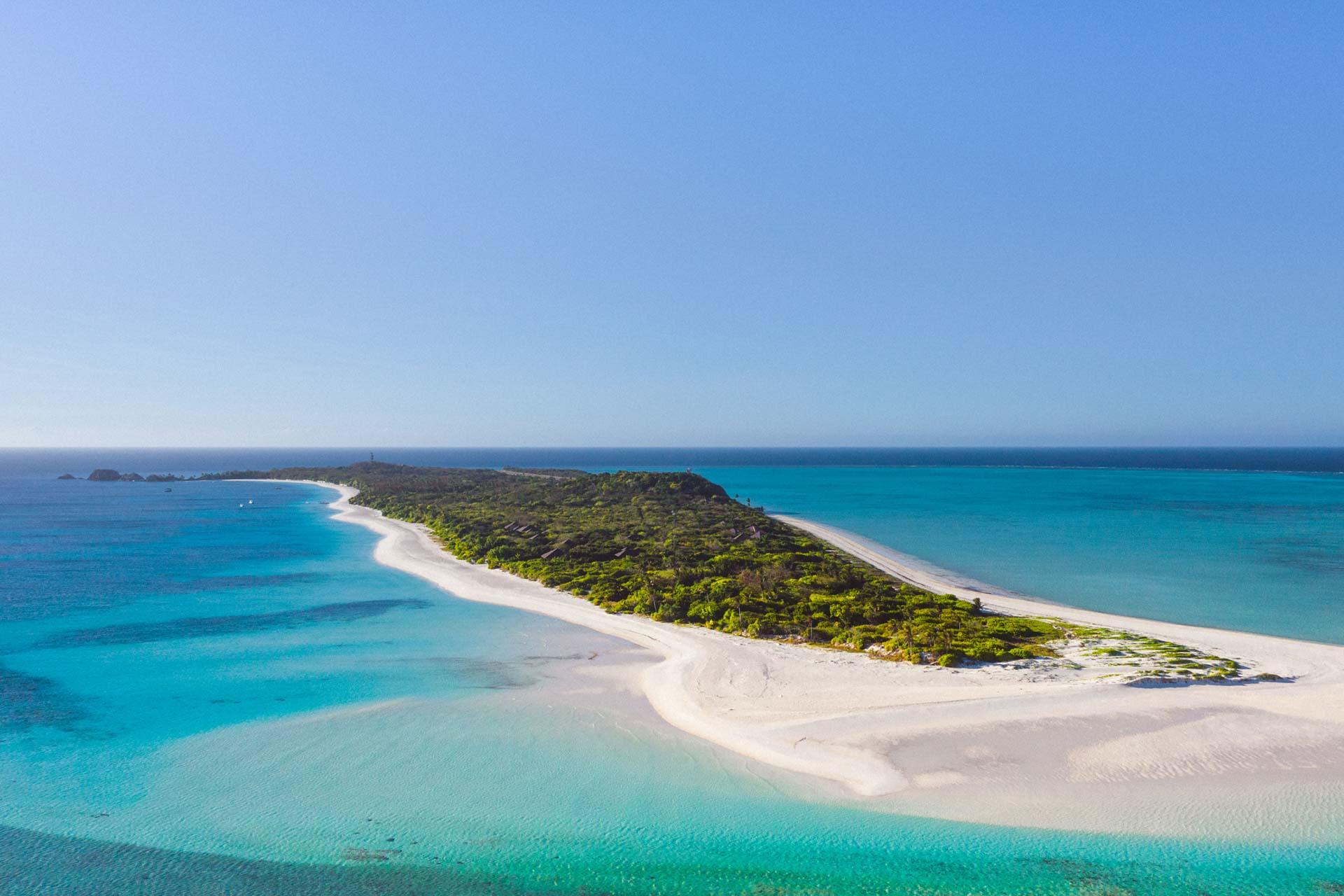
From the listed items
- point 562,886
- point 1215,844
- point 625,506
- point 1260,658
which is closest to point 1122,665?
point 1260,658

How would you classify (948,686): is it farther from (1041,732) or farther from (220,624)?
(220,624)

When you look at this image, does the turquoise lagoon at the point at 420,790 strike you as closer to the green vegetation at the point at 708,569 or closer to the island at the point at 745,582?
the green vegetation at the point at 708,569

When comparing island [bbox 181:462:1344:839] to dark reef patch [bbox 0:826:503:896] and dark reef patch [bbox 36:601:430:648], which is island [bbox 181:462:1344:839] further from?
dark reef patch [bbox 0:826:503:896]

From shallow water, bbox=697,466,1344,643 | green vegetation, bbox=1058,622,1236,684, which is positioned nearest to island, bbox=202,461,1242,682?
green vegetation, bbox=1058,622,1236,684

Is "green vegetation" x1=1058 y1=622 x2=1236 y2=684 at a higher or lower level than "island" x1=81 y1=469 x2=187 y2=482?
lower

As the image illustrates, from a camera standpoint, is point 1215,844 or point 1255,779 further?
point 1255,779

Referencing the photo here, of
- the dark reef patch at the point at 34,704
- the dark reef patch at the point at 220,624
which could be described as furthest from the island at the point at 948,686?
the dark reef patch at the point at 34,704

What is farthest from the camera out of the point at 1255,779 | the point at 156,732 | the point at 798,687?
the point at 798,687

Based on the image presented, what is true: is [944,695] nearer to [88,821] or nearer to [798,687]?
[798,687]
